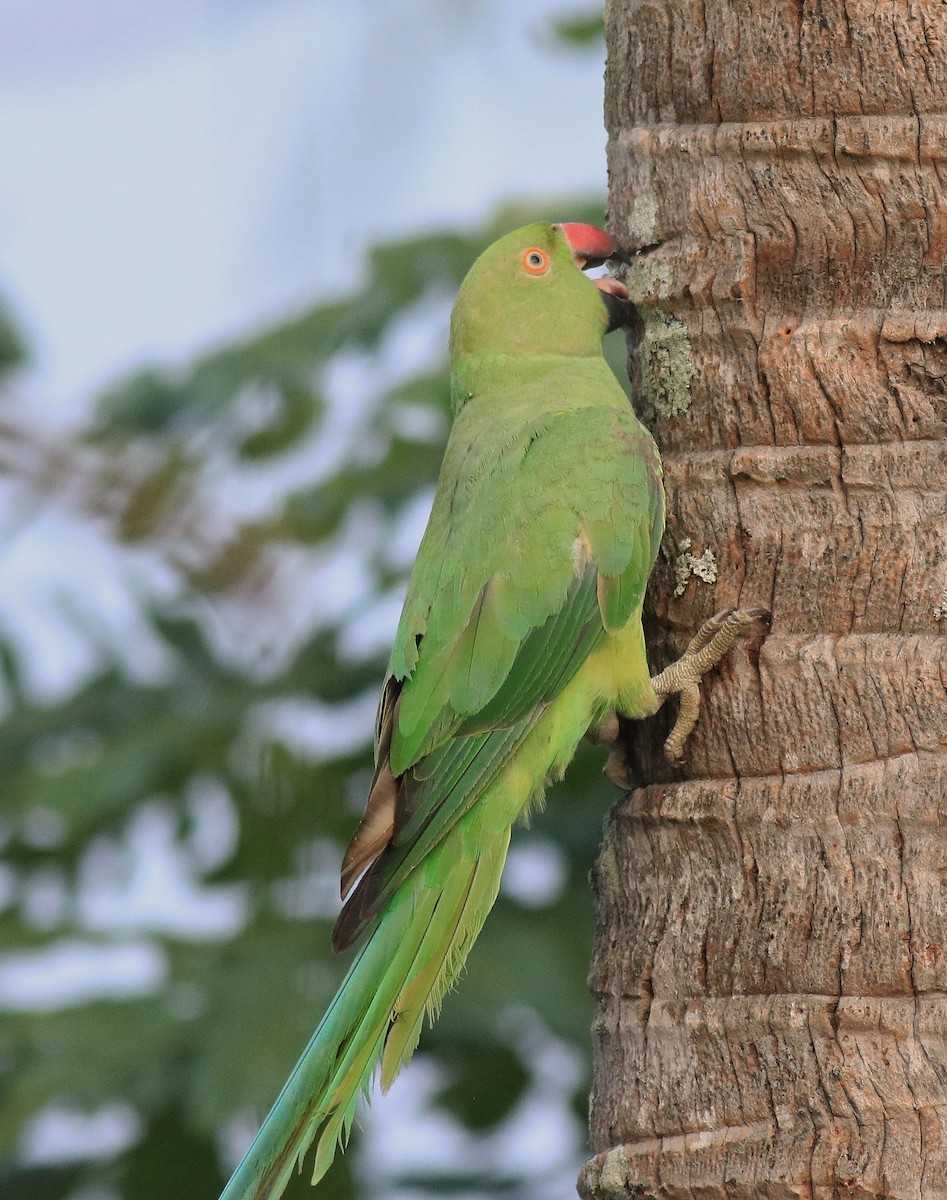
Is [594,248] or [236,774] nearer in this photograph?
[594,248]

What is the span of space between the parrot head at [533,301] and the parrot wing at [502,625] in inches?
23.8

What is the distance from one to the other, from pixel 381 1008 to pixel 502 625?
2.79 feet

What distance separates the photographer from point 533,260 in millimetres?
4012

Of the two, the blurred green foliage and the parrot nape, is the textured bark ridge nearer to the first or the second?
the parrot nape

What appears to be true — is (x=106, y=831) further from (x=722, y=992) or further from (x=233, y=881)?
(x=722, y=992)

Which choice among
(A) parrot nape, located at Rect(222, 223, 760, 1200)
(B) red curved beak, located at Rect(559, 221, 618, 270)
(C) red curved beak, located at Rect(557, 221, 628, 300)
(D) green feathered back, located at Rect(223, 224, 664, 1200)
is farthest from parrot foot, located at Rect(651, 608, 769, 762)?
(B) red curved beak, located at Rect(559, 221, 618, 270)

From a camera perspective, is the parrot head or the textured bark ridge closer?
the textured bark ridge

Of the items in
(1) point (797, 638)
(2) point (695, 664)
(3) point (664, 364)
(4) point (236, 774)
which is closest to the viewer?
(1) point (797, 638)

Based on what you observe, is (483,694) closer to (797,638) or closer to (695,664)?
(695,664)

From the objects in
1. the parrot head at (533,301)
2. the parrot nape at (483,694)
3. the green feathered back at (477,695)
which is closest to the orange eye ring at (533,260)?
the parrot head at (533,301)

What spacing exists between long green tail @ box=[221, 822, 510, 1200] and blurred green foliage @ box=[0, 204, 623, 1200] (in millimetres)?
572

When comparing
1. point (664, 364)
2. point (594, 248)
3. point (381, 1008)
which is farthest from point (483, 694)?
point (594, 248)

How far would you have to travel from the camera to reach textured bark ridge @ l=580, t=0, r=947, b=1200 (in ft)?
→ 8.82

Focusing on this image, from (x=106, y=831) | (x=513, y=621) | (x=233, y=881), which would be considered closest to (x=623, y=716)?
Answer: (x=513, y=621)
